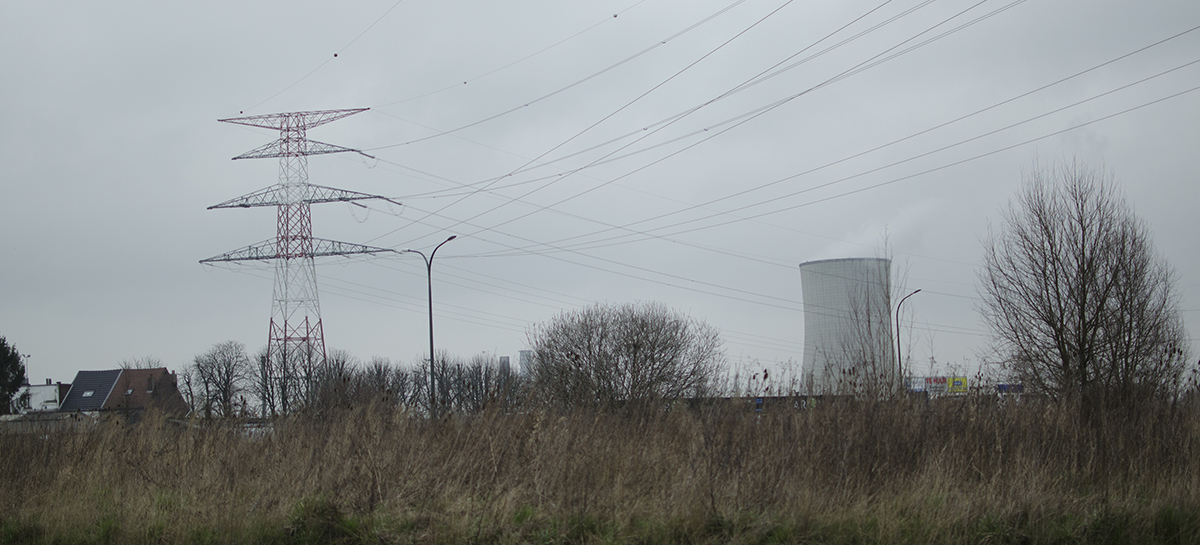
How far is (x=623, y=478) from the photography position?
7.79 metres

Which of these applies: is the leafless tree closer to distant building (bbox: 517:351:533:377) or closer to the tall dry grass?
distant building (bbox: 517:351:533:377)

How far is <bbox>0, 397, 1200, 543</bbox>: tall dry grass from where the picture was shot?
6945 millimetres

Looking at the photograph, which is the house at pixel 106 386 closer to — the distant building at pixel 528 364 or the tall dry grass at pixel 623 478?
the distant building at pixel 528 364

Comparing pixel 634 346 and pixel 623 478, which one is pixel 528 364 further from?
pixel 623 478

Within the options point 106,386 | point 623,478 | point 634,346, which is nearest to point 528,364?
point 634,346

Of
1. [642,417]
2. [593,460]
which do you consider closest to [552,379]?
[642,417]

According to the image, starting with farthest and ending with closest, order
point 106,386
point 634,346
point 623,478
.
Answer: point 106,386, point 634,346, point 623,478

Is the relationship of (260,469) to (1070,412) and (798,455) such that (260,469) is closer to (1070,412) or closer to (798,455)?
(798,455)

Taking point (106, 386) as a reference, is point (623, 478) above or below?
above

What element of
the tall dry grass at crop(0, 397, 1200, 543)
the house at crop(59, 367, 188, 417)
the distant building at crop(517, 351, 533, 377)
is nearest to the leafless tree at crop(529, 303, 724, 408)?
the distant building at crop(517, 351, 533, 377)

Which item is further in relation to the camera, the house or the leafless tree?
the house

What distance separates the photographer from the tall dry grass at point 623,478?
695 centimetres

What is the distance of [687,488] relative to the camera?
737 centimetres

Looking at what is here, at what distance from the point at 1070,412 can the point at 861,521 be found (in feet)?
16.3
